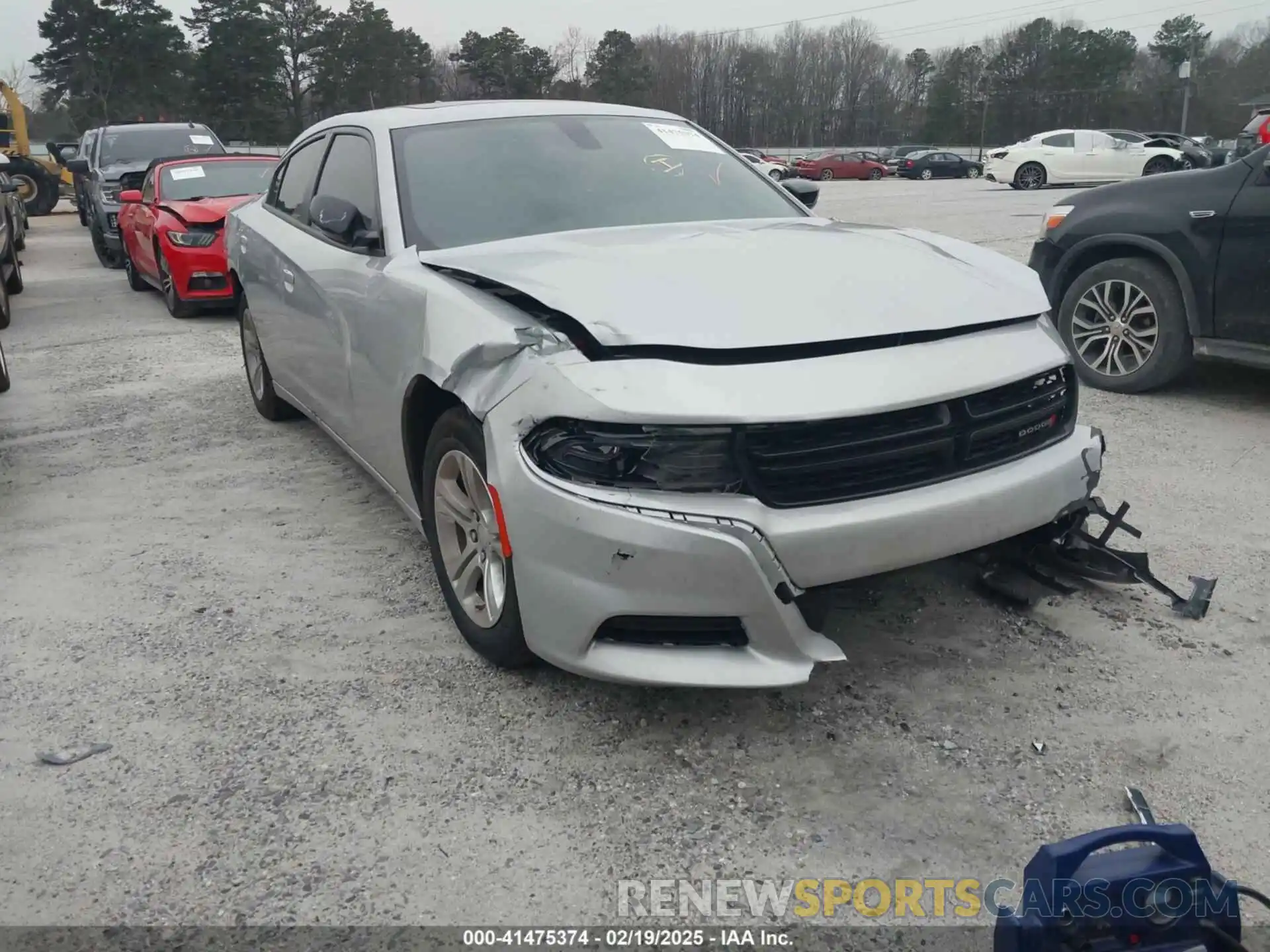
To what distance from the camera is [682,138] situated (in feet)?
14.2

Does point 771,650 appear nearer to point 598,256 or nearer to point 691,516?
point 691,516

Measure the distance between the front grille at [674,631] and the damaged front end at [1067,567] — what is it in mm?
958

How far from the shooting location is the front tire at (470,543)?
9.36 feet

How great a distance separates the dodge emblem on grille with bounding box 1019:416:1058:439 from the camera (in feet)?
9.45

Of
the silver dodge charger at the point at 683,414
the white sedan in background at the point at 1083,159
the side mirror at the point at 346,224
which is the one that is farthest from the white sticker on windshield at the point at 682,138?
the white sedan in background at the point at 1083,159

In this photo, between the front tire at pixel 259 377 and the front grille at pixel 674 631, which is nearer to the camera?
the front grille at pixel 674 631

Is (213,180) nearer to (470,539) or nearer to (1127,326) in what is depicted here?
(1127,326)

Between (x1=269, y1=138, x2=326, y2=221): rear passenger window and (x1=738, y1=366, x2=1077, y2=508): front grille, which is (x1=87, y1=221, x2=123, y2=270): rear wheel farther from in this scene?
(x1=738, y1=366, x2=1077, y2=508): front grille

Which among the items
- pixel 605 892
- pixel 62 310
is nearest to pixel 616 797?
pixel 605 892

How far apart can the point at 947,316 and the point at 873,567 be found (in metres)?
0.75

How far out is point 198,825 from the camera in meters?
2.47

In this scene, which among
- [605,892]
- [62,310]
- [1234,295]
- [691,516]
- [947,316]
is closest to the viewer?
[605,892]

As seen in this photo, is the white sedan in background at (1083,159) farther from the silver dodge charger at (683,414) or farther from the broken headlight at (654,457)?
the broken headlight at (654,457)

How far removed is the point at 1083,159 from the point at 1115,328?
939 inches
